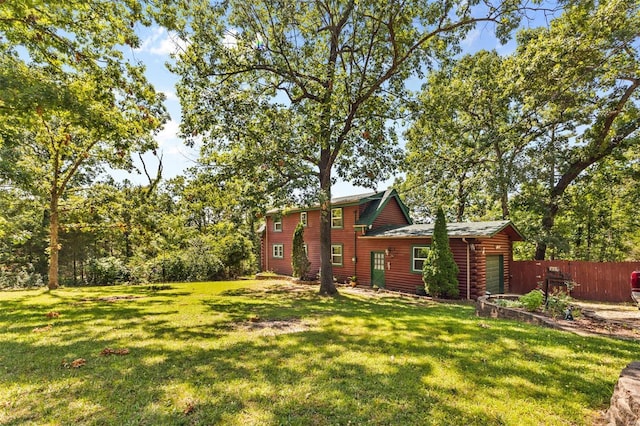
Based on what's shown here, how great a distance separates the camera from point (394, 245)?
1473 centimetres

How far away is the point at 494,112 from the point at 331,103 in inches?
433

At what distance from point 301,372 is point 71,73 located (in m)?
10.2

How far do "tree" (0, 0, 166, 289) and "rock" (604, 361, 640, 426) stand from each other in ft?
32.8

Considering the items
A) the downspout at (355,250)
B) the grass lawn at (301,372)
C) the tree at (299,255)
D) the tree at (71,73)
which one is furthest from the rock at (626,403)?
→ the tree at (299,255)

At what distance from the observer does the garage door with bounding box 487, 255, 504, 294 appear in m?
13.1

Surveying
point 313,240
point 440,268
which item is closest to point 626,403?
point 440,268

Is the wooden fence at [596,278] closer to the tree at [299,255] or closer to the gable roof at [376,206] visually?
the gable roof at [376,206]

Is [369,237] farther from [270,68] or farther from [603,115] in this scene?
[603,115]

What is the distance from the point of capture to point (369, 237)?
51.3 feet

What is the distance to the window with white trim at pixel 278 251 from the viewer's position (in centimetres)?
2204

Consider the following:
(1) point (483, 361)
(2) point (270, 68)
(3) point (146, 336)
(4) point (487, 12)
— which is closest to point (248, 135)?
(2) point (270, 68)

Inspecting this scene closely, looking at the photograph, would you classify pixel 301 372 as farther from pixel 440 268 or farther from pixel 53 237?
pixel 53 237

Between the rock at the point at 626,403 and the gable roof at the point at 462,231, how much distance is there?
9064 mm

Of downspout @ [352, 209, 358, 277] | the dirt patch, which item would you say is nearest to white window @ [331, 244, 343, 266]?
downspout @ [352, 209, 358, 277]
